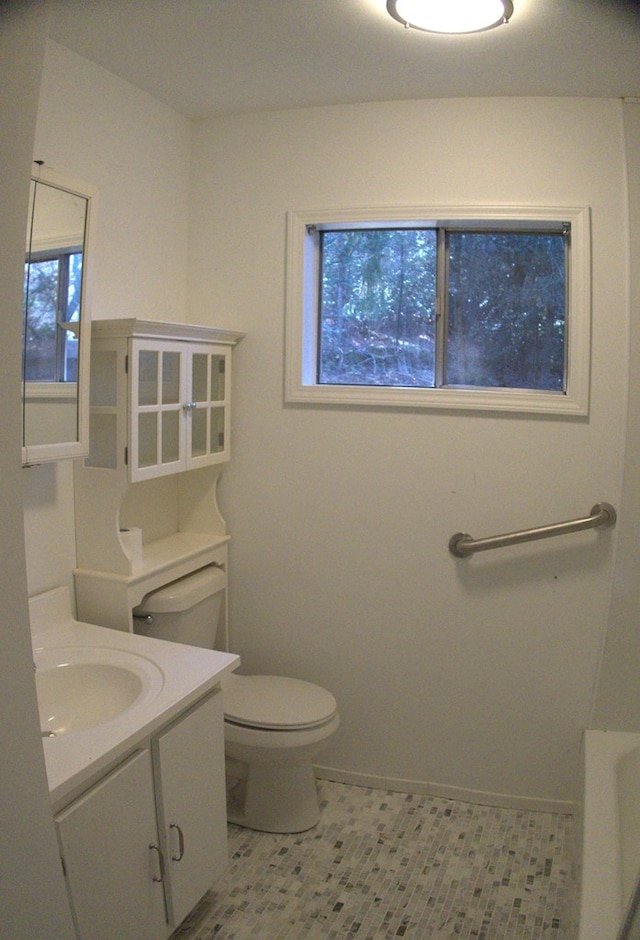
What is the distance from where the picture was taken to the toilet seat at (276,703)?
2.29 m

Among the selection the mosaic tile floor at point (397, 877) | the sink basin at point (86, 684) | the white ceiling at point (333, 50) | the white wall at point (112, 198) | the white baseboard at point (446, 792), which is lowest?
the mosaic tile floor at point (397, 877)

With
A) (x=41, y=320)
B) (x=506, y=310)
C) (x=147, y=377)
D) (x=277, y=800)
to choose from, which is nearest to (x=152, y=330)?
(x=147, y=377)

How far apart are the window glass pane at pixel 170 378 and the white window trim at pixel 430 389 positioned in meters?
0.43

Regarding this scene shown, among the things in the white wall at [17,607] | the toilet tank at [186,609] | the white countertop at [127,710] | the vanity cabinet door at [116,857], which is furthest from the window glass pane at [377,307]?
the white wall at [17,607]

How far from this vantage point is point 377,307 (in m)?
2.61

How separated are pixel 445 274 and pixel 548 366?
0.45 m

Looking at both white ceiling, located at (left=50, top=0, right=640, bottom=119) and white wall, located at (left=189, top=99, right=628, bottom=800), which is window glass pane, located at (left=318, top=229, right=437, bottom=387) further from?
white ceiling, located at (left=50, top=0, right=640, bottom=119)

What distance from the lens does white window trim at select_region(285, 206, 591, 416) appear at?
231 cm

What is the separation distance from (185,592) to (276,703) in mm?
449

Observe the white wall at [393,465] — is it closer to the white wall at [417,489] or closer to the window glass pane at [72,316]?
the white wall at [417,489]

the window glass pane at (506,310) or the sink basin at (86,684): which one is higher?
the window glass pane at (506,310)

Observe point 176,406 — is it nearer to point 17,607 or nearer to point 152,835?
point 152,835

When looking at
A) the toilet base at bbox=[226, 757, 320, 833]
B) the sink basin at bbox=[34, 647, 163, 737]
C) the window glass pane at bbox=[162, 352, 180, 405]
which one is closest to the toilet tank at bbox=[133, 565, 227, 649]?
the sink basin at bbox=[34, 647, 163, 737]

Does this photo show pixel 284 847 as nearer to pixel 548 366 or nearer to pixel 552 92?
pixel 548 366
